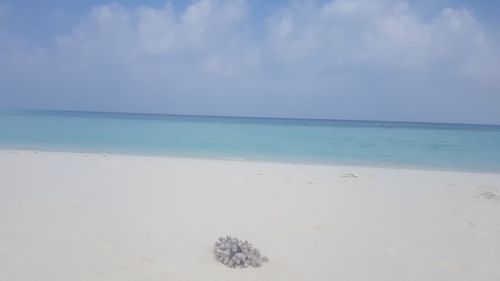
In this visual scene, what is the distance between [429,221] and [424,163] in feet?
29.2

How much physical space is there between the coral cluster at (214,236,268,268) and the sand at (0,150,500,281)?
3.4 inches

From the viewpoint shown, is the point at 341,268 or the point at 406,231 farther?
the point at 406,231

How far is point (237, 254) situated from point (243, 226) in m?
1.12

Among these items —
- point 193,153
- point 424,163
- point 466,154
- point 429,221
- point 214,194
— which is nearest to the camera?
point 429,221

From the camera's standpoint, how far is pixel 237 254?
147 inches

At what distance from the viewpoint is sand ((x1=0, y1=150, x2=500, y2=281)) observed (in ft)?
12.1

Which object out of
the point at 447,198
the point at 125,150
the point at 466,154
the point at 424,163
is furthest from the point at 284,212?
the point at 466,154

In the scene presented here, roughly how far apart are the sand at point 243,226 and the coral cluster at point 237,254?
86 millimetres

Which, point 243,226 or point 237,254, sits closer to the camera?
point 237,254

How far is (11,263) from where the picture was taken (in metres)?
3.59

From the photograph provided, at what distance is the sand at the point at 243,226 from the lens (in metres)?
3.68

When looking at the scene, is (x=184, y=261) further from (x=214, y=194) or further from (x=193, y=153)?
(x=193, y=153)

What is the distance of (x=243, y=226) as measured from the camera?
4863 mm

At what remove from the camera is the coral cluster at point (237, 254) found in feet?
12.2
